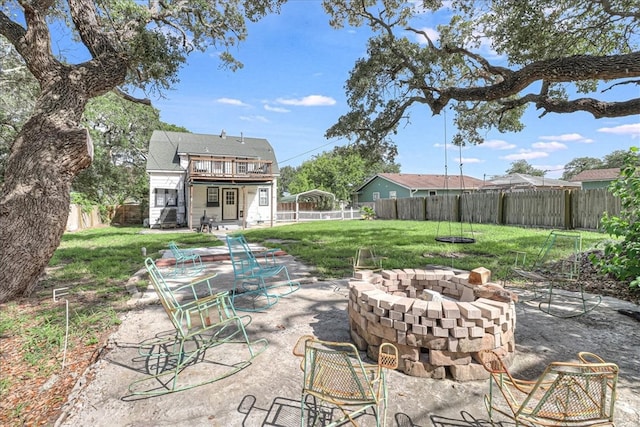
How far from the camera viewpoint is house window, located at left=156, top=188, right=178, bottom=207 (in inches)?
692

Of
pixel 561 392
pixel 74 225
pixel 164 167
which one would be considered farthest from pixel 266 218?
pixel 561 392

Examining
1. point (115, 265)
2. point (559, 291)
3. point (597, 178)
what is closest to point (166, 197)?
point (115, 265)

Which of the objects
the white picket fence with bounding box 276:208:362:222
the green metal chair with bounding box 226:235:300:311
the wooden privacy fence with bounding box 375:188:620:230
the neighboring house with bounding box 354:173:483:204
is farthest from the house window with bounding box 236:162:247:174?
the green metal chair with bounding box 226:235:300:311

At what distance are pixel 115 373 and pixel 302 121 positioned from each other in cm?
2596

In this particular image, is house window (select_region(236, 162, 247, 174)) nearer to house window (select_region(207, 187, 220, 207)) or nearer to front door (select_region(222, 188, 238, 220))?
front door (select_region(222, 188, 238, 220))

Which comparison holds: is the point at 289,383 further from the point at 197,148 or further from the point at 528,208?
the point at 197,148

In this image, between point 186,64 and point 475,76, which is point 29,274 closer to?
point 186,64

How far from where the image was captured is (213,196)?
1862 centimetres

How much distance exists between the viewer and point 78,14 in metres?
4.69

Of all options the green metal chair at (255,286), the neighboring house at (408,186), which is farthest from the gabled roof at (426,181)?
the green metal chair at (255,286)

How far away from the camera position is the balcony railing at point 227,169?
15.9 meters

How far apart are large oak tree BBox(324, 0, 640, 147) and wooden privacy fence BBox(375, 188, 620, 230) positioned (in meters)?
3.11

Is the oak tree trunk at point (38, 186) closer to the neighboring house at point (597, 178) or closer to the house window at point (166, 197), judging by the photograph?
the house window at point (166, 197)

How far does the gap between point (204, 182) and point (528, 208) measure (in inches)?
633
